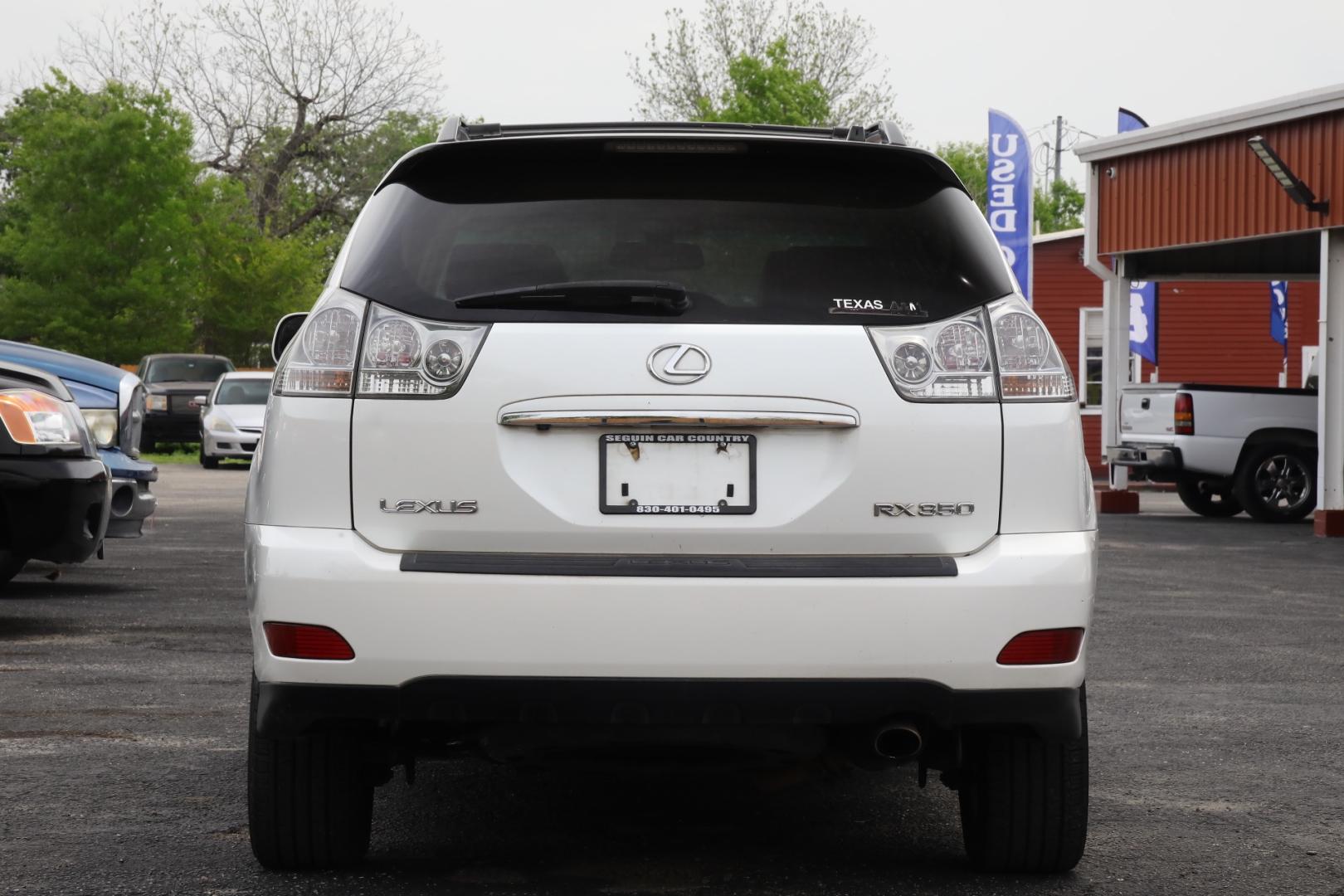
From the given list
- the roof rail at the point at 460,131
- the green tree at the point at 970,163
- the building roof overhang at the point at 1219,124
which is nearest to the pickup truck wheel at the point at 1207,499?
the building roof overhang at the point at 1219,124

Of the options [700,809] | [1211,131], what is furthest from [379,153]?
[700,809]

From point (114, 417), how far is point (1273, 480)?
1295 cm

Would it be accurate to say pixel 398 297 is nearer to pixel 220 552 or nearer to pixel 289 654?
pixel 289 654

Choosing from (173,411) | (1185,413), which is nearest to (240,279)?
(173,411)

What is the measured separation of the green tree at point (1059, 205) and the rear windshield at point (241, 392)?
291ft

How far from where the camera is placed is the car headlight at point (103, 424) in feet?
31.6

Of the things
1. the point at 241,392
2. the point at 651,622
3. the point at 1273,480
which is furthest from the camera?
the point at 241,392

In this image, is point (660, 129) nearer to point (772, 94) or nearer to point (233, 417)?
point (233, 417)

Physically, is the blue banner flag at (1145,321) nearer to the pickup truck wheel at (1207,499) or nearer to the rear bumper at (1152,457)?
the pickup truck wheel at (1207,499)

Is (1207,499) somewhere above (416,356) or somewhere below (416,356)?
below

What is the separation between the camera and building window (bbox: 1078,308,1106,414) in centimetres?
3394

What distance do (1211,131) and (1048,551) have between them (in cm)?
1712

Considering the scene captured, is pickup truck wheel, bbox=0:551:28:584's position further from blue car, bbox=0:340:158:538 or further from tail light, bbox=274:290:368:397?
tail light, bbox=274:290:368:397

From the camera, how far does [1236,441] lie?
18312 millimetres
